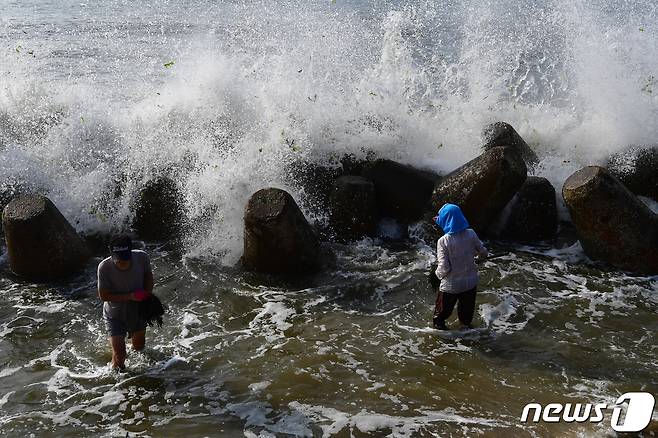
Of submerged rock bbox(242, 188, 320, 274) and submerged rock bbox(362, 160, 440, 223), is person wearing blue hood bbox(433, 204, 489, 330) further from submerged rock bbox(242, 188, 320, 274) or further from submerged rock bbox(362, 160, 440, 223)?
submerged rock bbox(362, 160, 440, 223)

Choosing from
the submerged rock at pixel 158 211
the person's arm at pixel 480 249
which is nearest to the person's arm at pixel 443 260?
the person's arm at pixel 480 249

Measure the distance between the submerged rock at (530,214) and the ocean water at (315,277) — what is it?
40cm

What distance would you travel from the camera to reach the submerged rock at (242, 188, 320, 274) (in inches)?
307

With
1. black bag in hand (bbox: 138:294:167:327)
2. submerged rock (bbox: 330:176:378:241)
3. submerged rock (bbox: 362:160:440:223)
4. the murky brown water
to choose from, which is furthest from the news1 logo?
submerged rock (bbox: 362:160:440:223)

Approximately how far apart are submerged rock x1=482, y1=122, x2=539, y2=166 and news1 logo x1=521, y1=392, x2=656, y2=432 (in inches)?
219

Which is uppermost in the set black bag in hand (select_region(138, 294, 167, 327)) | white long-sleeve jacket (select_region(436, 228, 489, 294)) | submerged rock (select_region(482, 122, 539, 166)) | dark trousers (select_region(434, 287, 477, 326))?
submerged rock (select_region(482, 122, 539, 166))

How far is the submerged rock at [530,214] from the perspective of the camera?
891 centimetres

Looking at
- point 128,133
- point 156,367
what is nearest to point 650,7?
point 128,133

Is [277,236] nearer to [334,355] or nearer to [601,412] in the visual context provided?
[334,355]

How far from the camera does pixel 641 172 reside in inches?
374

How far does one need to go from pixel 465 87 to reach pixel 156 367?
981cm

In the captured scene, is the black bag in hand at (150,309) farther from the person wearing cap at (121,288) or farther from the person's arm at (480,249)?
the person's arm at (480,249)

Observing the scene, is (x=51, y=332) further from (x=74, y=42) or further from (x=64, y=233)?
(x=74, y=42)

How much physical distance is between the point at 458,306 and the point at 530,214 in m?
2.95
